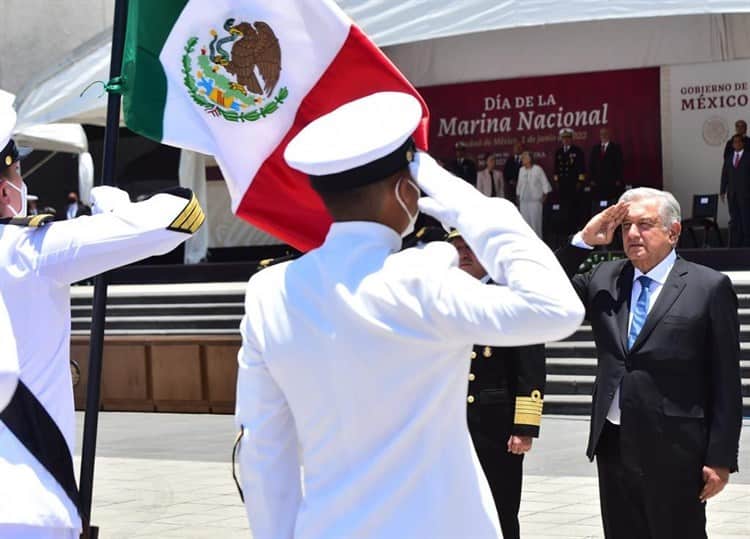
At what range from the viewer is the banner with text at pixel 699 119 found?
80.0 feet

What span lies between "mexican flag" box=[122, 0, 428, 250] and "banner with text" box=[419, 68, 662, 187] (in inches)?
851

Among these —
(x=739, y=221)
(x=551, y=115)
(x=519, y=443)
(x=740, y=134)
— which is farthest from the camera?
(x=551, y=115)

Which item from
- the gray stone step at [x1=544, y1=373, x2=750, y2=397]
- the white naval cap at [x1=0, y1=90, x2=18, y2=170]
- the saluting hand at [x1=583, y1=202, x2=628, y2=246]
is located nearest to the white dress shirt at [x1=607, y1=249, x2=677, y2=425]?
the saluting hand at [x1=583, y1=202, x2=628, y2=246]

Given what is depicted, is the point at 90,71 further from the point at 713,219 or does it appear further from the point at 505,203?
the point at 505,203

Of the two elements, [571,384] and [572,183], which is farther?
[572,183]

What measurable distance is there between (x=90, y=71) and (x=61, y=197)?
47.2ft

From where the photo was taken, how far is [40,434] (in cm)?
378

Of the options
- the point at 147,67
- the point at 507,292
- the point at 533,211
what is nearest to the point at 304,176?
the point at 147,67

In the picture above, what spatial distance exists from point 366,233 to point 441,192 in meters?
0.18

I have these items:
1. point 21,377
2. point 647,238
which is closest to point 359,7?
point 647,238

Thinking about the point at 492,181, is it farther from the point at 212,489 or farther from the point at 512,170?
the point at 212,489

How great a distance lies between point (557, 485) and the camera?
31.2 feet

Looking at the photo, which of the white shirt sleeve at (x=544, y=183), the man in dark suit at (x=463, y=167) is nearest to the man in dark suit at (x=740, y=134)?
the white shirt sleeve at (x=544, y=183)

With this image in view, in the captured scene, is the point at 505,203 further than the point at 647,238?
No
